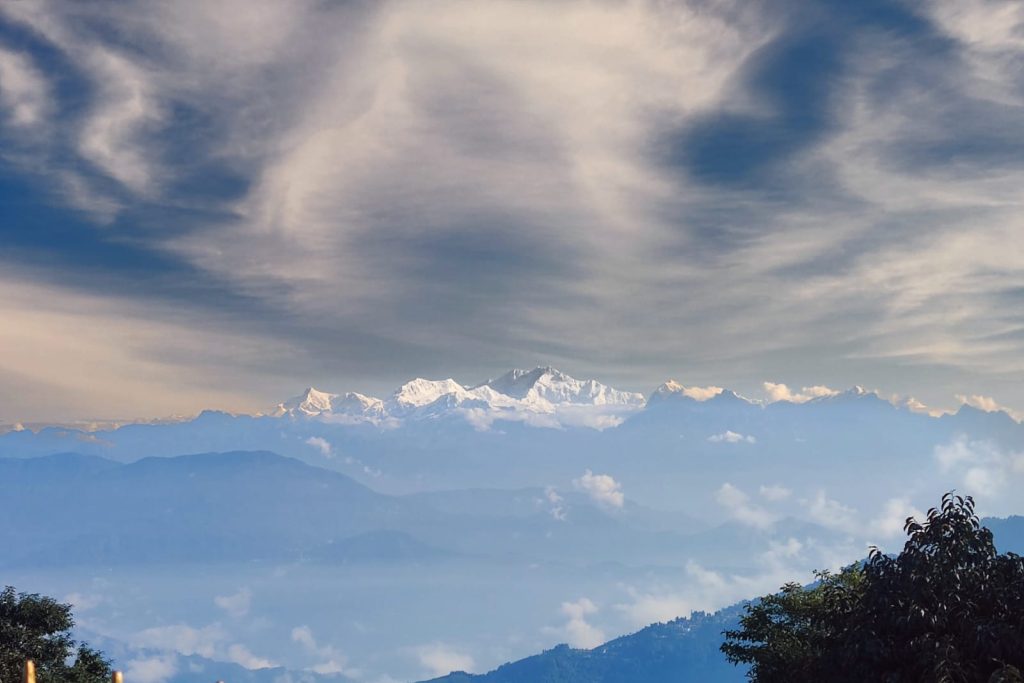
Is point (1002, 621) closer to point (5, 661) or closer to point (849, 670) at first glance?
point (849, 670)

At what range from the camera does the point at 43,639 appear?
229 ft

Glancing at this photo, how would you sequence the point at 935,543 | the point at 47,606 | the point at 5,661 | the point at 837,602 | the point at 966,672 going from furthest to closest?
the point at 47,606
the point at 5,661
the point at 837,602
the point at 935,543
the point at 966,672

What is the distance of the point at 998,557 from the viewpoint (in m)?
38.0

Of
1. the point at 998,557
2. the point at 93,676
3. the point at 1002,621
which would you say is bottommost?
the point at 93,676

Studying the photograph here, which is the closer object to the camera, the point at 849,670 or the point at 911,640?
the point at 911,640

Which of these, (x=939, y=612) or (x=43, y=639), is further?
(x=43, y=639)

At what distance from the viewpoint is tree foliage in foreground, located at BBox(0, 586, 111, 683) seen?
67.0m

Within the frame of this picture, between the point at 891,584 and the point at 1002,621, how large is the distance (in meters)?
4.17

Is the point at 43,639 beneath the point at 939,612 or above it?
beneath

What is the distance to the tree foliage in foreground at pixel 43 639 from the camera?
220ft

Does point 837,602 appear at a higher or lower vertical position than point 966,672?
higher

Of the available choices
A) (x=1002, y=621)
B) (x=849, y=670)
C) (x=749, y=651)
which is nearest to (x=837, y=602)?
(x=849, y=670)

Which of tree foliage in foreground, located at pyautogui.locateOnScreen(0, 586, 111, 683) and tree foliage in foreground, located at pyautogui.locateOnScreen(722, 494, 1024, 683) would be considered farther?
tree foliage in foreground, located at pyautogui.locateOnScreen(0, 586, 111, 683)

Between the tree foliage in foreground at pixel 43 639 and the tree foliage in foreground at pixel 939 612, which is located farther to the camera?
the tree foliage in foreground at pixel 43 639
